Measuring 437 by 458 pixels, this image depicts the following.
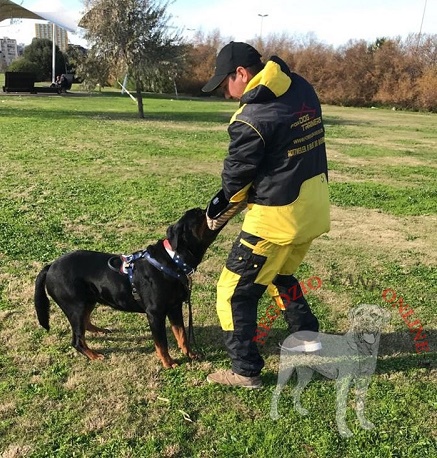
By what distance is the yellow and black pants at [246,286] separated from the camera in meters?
2.79

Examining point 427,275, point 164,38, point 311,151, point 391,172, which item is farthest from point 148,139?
point 311,151

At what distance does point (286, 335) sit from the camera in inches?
147

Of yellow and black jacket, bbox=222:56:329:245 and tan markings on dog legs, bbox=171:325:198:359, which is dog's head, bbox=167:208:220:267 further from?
tan markings on dog legs, bbox=171:325:198:359

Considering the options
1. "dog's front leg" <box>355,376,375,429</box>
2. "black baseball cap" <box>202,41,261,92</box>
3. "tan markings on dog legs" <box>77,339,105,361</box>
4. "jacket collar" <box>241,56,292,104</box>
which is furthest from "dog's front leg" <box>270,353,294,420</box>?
"black baseball cap" <box>202,41,261,92</box>

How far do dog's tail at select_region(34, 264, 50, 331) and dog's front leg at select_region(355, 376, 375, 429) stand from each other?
2248 mm

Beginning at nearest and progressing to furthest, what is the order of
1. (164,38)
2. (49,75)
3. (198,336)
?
(198,336) < (164,38) < (49,75)

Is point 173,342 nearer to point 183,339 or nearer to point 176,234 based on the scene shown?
point 183,339

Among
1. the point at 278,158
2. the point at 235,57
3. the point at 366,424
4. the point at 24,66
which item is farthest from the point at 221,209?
the point at 24,66

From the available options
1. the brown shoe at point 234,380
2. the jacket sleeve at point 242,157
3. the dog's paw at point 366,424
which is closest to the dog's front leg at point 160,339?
the brown shoe at point 234,380

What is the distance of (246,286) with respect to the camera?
285 centimetres

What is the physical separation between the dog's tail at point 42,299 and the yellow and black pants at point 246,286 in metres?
1.29

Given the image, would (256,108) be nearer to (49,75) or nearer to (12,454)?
(12,454)

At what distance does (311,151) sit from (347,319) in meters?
1.85

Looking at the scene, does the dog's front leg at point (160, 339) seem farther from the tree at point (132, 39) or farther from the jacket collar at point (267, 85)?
the tree at point (132, 39)
